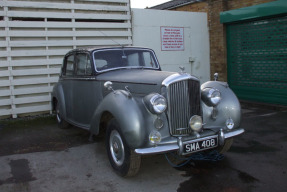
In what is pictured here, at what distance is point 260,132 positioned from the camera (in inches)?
212

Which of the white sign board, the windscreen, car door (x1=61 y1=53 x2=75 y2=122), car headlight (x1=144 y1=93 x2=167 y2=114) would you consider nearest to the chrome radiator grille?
car headlight (x1=144 y1=93 x2=167 y2=114)

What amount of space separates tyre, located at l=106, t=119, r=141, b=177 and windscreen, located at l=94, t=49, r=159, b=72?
52.8 inches

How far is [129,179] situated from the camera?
3541mm

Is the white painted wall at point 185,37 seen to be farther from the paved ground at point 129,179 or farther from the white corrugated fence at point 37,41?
the paved ground at point 129,179

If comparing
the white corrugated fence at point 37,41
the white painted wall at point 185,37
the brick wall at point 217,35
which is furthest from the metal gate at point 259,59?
the white corrugated fence at point 37,41

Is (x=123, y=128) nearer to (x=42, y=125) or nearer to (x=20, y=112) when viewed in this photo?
(x=42, y=125)

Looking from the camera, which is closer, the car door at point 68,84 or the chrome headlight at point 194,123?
the chrome headlight at point 194,123

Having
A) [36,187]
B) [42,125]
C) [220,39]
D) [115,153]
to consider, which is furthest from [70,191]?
[220,39]

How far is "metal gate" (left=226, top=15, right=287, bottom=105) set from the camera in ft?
24.5

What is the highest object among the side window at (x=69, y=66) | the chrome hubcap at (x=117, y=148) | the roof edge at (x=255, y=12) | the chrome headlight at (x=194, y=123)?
the roof edge at (x=255, y=12)

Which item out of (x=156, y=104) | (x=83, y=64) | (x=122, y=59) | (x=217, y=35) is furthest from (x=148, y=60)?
(x=217, y=35)

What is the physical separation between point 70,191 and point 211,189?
1602 millimetres

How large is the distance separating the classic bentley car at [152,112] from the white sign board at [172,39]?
416 cm

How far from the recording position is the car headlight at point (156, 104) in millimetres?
3219
